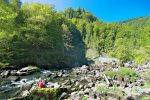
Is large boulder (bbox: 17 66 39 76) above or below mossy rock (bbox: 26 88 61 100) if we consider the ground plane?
above

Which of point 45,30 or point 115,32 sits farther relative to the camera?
point 115,32

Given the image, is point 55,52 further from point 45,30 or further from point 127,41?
point 127,41

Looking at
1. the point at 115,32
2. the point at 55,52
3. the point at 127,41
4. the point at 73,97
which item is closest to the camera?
the point at 73,97

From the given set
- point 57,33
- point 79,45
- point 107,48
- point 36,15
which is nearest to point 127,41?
point 107,48

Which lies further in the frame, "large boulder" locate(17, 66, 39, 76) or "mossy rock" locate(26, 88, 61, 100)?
"large boulder" locate(17, 66, 39, 76)

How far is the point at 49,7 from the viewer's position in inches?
3191

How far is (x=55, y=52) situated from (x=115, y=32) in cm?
8378

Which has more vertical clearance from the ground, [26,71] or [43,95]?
[26,71]

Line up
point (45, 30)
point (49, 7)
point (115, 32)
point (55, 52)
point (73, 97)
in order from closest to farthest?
point (73, 97) → point (45, 30) → point (55, 52) → point (49, 7) → point (115, 32)

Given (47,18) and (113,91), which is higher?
(47,18)

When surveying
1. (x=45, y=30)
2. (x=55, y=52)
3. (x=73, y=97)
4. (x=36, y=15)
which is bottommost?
(x=73, y=97)

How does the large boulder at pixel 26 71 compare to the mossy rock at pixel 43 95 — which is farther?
the large boulder at pixel 26 71

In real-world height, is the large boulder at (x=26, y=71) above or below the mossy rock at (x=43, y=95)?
above

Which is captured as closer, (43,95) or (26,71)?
(43,95)
